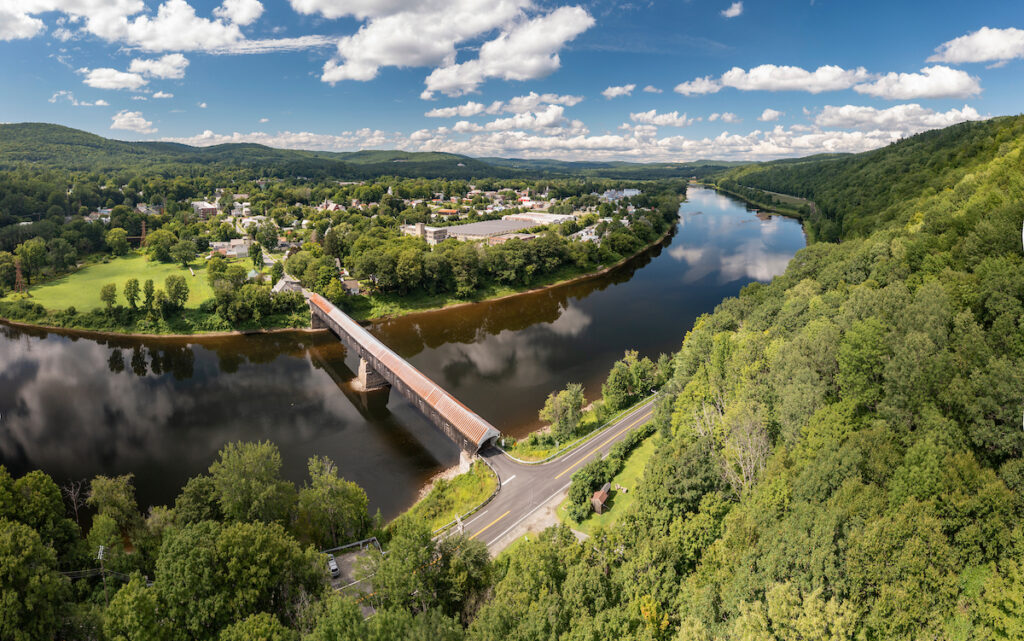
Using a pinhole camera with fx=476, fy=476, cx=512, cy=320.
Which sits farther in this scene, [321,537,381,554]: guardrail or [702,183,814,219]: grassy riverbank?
[702,183,814,219]: grassy riverbank

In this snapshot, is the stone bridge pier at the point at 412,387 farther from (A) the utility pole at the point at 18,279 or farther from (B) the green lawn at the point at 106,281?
(A) the utility pole at the point at 18,279

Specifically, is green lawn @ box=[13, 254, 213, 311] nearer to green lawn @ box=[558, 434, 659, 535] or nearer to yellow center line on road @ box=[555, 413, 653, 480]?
yellow center line on road @ box=[555, 413, 653, 480]

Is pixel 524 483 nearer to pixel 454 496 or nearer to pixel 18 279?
pixel 454 496

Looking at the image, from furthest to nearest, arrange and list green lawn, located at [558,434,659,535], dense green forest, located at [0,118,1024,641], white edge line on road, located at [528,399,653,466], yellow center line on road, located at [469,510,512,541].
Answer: white edge line on road, located at [528,399,653,466]
yellow center line on road, located at [469,510,512,541]
green lawn, located at [558,434,659,535]
dense green forest, located at [0,118,1024,641]

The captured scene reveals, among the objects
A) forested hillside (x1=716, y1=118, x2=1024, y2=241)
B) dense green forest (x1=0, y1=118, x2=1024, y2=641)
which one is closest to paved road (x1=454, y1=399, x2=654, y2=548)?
dense green forest (x1=0, y1=118, x2=1024, y2=641)

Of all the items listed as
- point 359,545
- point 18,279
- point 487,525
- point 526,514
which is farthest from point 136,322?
point 526,514

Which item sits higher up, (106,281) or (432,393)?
(106,281)
